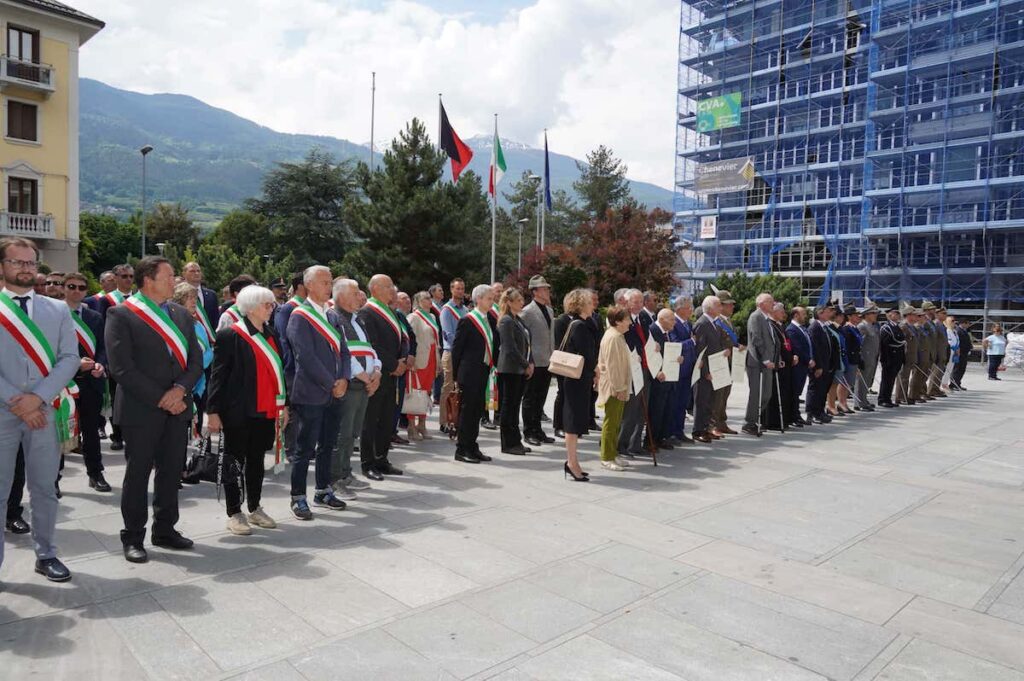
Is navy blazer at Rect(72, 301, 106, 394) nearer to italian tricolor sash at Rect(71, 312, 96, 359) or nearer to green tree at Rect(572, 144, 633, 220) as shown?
italian tricolor sash at Rect(71, 312, 96, 359)

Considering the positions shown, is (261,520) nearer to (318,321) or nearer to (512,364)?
(318,321)

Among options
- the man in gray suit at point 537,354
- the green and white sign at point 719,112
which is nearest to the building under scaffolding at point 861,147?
the green and white sign at point 719,112

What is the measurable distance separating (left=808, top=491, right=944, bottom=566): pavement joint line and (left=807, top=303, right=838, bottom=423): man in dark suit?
179 inches

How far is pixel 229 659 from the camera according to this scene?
342cm

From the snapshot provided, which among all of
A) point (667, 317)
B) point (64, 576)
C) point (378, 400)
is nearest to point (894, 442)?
point (667, 317)

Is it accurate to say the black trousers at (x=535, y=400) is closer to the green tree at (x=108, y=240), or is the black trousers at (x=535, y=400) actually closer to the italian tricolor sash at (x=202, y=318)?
the italian tricolor sash at (x=202, y=318)

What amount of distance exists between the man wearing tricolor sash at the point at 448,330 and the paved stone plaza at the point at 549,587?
2.65 metres

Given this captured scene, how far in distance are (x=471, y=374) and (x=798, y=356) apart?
18.9ft

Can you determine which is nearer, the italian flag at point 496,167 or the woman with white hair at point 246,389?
the woman with white hair at point 246,389

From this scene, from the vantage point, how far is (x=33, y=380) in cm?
421

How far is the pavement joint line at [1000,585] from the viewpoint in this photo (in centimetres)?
433

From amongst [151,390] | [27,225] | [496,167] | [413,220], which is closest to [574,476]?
[151,390]

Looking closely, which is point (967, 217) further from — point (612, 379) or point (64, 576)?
point (64, 576)

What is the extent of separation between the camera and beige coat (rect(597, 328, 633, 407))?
7.28 meters
